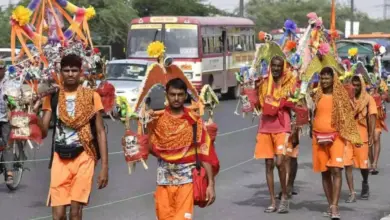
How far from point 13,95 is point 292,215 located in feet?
11.2

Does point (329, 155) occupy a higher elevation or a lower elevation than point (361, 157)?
higher

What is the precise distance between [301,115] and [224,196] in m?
1.61

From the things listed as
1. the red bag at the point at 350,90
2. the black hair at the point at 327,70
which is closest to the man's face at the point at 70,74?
the black hair at the point at 327,70

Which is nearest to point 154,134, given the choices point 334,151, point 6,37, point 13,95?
point 334,151

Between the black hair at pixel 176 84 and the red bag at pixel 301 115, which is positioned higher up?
the black hair at pixel 176 84

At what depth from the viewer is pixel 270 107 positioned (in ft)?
33.0

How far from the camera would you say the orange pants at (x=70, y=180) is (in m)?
6.96

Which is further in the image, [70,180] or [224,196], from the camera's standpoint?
[224,196]

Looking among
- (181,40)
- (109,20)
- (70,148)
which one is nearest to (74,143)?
(70,148)

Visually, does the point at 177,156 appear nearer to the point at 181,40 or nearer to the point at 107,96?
the point at 107,96

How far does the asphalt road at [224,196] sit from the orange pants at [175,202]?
2.48m

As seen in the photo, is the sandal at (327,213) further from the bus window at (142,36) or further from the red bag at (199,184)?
the bus window at (142,36)

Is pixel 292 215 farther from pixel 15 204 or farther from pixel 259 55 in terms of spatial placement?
pixel 15 204

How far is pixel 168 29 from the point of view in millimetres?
30562
